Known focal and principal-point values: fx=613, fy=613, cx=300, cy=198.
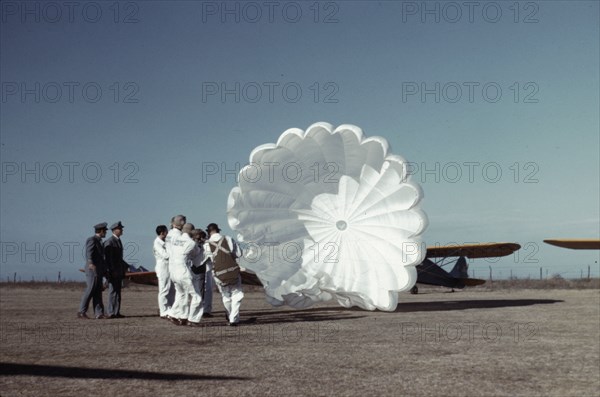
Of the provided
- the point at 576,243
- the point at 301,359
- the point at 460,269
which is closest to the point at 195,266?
the point at 301,359

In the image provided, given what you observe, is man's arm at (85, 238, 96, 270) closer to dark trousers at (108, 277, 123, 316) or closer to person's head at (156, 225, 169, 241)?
dark trousers at (108, 277, 123, 316)

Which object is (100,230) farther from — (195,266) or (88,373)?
(88,373)

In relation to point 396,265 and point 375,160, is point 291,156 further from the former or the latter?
point 396,265

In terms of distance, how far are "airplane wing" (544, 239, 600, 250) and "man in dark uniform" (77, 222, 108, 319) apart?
18870 millimetres

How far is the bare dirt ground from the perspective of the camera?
5.77m

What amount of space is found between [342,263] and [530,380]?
11498 millimetres

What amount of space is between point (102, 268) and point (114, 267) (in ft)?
1.13

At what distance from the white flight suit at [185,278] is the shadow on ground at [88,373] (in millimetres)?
5135

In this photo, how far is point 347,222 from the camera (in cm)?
1791

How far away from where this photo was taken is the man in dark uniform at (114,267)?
13836 mm

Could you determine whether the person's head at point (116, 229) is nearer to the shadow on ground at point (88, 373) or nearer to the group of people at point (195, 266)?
the group of people at point (195, 266)

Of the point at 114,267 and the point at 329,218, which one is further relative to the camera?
the point at 329,218

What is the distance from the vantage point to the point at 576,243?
83.0 ft

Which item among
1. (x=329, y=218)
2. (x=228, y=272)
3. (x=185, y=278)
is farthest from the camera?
(x=329, y=218)
